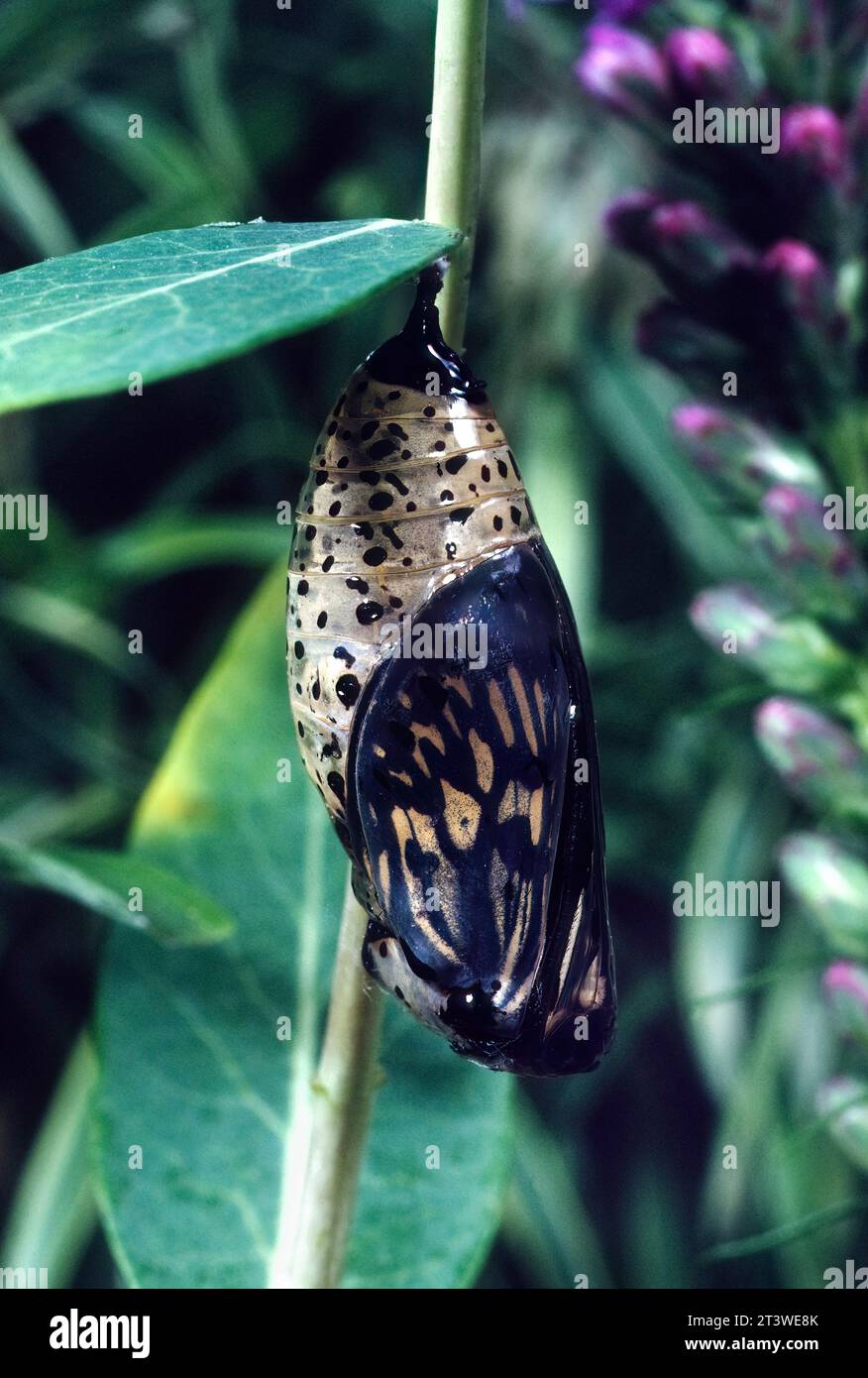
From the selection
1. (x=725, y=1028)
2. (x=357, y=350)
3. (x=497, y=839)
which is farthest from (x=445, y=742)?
(x=357, y=350)

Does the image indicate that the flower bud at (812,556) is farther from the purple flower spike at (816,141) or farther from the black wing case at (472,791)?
the black wing case at (472,791)

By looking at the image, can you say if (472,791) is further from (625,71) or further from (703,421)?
(625,71)

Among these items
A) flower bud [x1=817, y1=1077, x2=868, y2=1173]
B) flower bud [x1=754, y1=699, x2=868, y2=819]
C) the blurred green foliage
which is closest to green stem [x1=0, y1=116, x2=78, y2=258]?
the blurred green foliage

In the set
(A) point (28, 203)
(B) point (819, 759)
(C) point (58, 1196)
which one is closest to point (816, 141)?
(B) point (819, 759)

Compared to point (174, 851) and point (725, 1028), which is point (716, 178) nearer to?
point (174, 851)

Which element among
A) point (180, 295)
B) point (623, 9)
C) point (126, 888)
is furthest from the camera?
point (623, 9)
